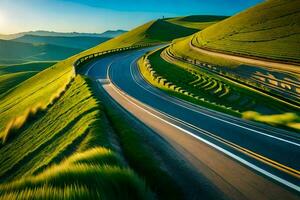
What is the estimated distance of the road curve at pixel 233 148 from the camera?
8047mm

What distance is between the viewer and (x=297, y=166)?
913cm

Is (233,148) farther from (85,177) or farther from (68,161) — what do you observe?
(85,177)

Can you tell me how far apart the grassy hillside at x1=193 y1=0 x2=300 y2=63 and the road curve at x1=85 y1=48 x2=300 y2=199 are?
95.1 ft

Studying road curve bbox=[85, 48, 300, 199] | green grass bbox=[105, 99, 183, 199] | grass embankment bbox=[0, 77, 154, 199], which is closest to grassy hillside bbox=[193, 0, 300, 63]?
road curve bbox=[85, 48, 300, 199]

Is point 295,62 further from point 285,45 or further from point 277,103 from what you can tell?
point 285,45

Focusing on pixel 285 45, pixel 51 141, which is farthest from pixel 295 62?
pixel 51 141

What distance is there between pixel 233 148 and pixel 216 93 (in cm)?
2273

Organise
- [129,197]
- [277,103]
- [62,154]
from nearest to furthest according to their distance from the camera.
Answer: [129,197]
[62,154]
[277,103]

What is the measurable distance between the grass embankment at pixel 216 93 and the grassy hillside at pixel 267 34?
11426mm

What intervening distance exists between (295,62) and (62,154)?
32897 mm

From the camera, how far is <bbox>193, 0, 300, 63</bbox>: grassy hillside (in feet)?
163

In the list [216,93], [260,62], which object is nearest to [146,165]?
[216,93]

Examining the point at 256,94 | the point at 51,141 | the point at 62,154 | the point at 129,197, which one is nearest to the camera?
the point at 129,197

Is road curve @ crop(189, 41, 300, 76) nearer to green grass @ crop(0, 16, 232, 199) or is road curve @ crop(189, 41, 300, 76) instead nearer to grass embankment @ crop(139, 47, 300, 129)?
grass embankment @ crop(139, 47, 300, 129)
